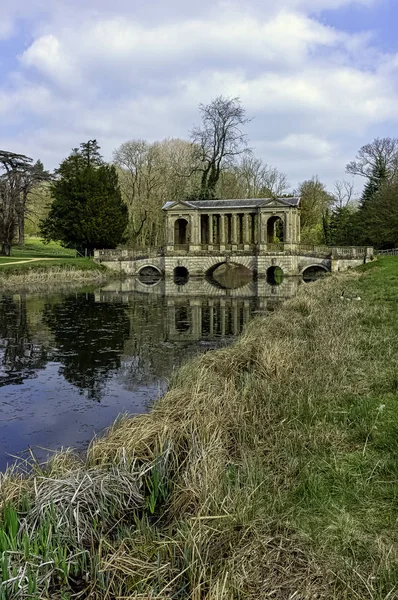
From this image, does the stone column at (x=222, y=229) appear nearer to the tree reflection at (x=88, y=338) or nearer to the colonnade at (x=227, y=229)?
the colonnade at (x=227, y=229)

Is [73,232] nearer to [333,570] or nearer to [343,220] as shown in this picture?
[343,220]

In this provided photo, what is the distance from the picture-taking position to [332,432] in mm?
5777

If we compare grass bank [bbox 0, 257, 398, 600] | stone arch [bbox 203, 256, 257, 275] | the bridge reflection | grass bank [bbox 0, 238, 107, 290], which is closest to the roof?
stone arch [bbox 203, 256, 257, 275]

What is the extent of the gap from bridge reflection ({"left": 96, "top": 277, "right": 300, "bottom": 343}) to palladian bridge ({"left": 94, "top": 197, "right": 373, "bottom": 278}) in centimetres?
701

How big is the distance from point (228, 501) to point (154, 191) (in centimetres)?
4981

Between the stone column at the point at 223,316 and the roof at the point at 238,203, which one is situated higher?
the roof at the point at 238,203

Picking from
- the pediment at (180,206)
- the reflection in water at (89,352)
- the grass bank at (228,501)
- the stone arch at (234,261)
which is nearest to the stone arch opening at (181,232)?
the pediment at (180,206)

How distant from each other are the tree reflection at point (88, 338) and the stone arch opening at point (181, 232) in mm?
25243

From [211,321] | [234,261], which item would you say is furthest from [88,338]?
[234,261]

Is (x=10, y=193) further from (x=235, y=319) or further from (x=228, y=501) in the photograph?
(x=228, y=501)

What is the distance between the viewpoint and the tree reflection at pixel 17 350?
38.1 ft

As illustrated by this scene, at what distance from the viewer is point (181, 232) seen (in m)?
50.7

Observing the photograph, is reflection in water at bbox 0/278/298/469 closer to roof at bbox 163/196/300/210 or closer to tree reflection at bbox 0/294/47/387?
tree reflection at bbox 0/294/47/387

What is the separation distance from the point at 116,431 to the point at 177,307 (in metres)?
17.8
